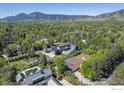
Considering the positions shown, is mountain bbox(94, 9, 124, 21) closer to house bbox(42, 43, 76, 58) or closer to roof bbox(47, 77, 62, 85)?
house bbox(42, 43, 76, 58)

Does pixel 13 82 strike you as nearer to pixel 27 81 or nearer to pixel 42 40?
pixel 27 81

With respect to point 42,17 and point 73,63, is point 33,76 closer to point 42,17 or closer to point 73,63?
point 73,63

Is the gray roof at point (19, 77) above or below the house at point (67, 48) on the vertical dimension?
below

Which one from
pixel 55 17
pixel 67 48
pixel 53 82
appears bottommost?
pixel 53 82

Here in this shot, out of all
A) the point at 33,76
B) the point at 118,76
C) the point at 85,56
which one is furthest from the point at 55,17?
the point at 118,76

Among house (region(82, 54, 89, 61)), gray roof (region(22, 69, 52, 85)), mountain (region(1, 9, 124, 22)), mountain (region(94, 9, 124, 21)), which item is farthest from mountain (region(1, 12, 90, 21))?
gray roof (region(22, 69, 52, 85))

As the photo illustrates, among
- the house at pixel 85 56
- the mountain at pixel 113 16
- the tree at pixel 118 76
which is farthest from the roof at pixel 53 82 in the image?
the mountain at pixel 113 16

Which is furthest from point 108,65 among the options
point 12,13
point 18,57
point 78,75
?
point 12,13

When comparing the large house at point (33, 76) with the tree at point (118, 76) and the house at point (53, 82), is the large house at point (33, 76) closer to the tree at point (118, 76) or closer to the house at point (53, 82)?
the house at point (53, 82)
